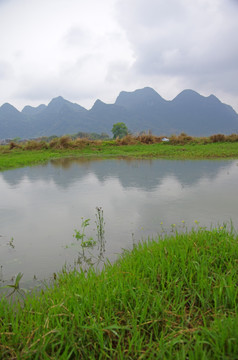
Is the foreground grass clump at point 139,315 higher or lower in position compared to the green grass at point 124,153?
lower

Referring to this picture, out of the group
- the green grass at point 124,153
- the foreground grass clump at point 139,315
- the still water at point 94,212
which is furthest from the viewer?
the green grass at point 124,153

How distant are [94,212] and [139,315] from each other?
3432 mm

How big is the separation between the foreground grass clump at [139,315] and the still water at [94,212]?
2.75 feet

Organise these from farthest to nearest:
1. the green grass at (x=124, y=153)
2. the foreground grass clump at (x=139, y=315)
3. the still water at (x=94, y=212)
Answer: the green grass at (x=124, y=153), the still water at (x=94, y=212), the foreground grass clump at (x=139, y=315)

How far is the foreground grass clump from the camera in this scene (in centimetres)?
154

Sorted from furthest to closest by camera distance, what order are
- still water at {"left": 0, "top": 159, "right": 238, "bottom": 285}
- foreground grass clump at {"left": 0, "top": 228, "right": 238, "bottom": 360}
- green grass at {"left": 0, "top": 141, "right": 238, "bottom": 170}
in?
green grass at {"left": 0, "top": 141, "right": 238, "bottom": 170} → still water at {"left": 0, "top": 159, "right": 238, "bottom": 285} → foreground grass clump at {"left": 0, "top": 228, "right": 238, "bottom": 360}

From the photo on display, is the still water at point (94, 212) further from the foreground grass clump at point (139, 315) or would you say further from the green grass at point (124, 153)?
the green grass at point (124, 153)

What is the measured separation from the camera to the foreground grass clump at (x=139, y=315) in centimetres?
154

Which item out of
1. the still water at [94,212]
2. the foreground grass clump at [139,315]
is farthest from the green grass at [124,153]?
the foreground grass clump at [139,315]

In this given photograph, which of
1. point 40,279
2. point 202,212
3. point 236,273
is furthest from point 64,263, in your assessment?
point 202,212

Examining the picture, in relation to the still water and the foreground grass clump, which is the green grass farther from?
the foreground grass clump

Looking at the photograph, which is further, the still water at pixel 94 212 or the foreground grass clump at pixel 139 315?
the still water at pixel 94 212

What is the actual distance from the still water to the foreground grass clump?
2.75 feet

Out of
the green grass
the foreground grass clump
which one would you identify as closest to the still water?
the foreground grass clump
